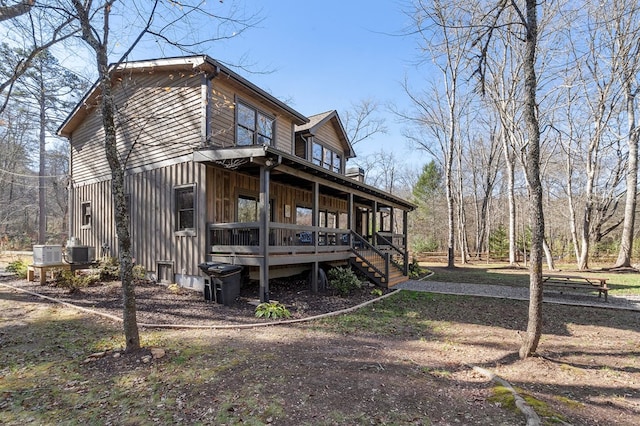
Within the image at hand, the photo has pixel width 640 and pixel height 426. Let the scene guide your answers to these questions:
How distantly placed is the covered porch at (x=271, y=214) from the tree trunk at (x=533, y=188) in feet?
16.2

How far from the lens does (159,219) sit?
10.1m

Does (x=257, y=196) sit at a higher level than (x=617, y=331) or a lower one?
higher

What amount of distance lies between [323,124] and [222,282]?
1001 centimetres

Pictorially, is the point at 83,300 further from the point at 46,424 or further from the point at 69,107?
the point at 69,107

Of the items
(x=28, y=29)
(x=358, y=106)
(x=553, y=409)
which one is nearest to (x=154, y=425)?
(x=553, y=409)

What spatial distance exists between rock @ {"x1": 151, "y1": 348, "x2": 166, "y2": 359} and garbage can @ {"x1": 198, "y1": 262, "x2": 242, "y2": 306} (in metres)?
2.97

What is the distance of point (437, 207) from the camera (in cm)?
3300

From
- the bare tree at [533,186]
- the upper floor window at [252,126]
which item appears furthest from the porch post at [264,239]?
the bare tree at [533,186]

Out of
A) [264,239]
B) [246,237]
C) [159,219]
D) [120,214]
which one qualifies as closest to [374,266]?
[246,237]

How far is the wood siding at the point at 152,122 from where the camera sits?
934 cm

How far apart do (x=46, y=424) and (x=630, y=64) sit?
25.1m

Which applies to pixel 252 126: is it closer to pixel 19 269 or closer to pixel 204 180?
pixel 204 180

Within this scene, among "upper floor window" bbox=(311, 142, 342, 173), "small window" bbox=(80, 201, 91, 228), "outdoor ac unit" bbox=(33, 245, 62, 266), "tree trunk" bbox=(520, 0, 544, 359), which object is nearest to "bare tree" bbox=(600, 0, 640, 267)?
"upper floor window" bbox=(311, 142, 342, 173)

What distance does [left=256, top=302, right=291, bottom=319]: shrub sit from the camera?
22.6 ft
